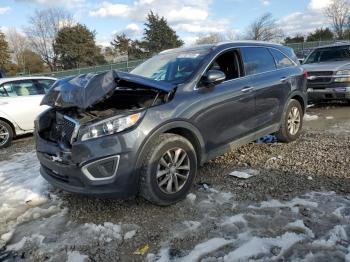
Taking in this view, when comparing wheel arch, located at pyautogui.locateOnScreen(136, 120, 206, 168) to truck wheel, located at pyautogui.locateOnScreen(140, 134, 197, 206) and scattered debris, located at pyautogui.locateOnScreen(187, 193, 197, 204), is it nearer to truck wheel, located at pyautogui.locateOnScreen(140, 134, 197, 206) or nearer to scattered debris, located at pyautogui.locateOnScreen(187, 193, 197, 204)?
truck wheel, located at pyautogui.locateOnScreen(140, 134, 197, 206)

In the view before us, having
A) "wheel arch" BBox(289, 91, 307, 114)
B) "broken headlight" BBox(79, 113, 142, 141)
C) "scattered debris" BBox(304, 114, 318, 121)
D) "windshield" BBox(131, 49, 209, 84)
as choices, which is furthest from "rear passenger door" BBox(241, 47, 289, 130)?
"scattered debris" BBox(304, 114, 318, 121)

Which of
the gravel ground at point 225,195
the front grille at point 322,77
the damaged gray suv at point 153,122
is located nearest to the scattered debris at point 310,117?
the front grille at point 322,77

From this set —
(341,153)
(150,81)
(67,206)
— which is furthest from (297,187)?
(67,206)

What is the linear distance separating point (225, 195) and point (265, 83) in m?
2.00

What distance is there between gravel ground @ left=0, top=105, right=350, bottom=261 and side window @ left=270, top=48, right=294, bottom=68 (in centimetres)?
136

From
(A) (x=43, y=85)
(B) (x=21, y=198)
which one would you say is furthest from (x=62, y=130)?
(A) (x=43, y=85)

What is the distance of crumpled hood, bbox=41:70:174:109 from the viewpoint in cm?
380

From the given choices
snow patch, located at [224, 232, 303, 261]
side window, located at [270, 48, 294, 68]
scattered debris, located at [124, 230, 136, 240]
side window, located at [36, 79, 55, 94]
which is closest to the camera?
snow patch, located at [224, 232, 303, 261]

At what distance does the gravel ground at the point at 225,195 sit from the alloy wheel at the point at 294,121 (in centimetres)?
26

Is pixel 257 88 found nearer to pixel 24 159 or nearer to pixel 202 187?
pixel 202 187

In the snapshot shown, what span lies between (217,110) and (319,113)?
18.3ft

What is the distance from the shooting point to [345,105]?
10000 mm

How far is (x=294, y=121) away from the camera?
6453mm

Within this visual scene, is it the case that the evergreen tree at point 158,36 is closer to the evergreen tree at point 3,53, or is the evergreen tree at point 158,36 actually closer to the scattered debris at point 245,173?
the evergreen tree at point 3,53
